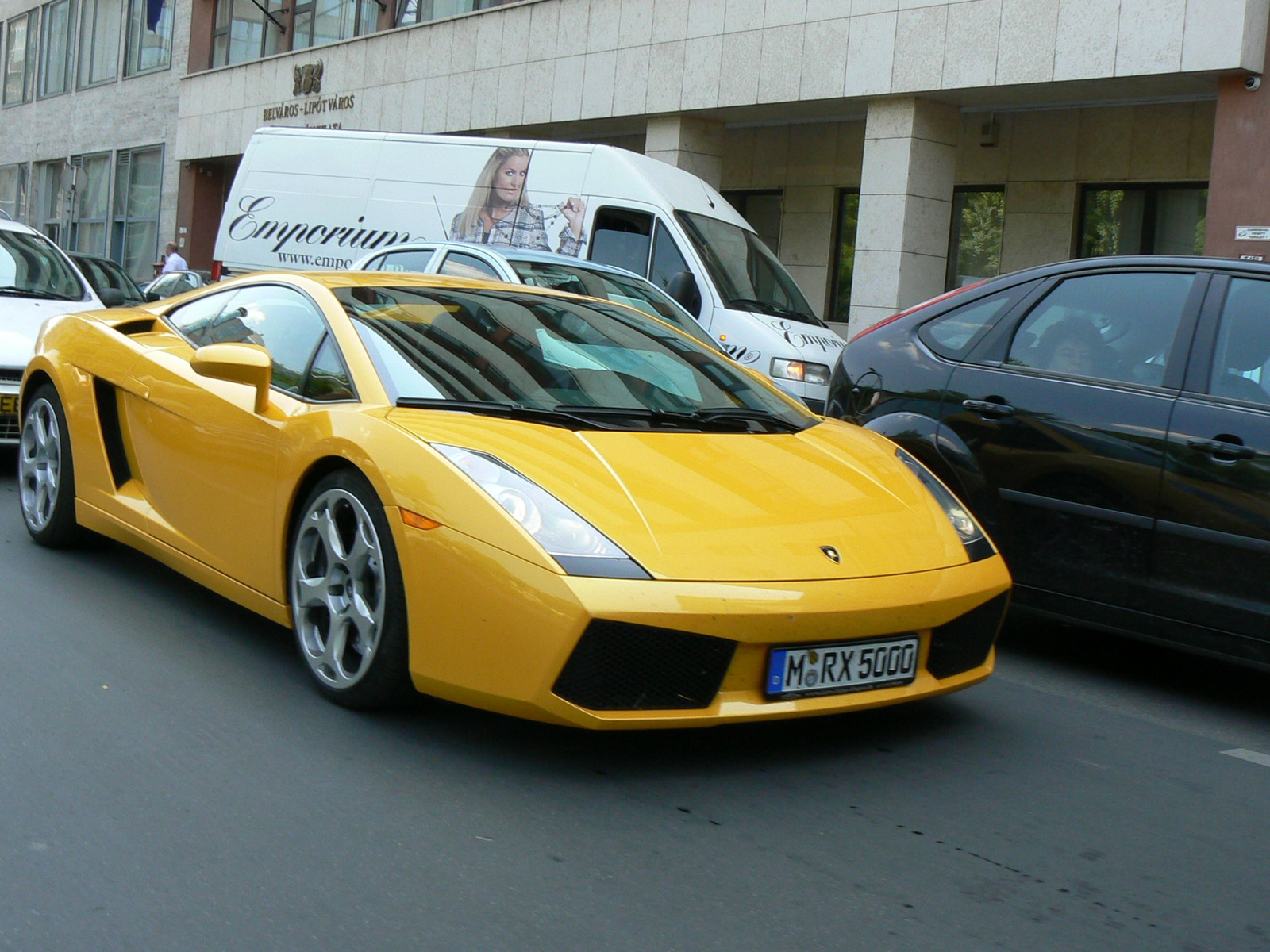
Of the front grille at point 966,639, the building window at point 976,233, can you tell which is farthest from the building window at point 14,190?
the front grille at point 966,639

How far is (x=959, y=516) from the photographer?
14.5ft

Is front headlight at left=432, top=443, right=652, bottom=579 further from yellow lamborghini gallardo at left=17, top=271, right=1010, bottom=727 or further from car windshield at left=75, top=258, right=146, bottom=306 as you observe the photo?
car windshield at left=75, top=258, right=146, bottom=306

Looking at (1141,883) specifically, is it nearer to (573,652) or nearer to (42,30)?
(573,652)

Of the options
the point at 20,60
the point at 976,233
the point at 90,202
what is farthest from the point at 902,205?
the point at 20,60

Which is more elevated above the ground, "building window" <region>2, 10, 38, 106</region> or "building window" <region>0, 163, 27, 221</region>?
"building window" <region>2, 10, 38, 106</region>

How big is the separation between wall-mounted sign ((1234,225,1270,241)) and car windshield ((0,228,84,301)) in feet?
33.6

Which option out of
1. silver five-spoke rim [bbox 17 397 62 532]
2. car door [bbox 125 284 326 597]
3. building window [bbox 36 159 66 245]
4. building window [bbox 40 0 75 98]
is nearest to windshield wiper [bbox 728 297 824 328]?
silver five-spoke rim [bbox 17 397 62 532]

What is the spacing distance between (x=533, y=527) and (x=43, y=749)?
1396 mm

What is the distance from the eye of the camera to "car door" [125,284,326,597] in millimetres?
4496

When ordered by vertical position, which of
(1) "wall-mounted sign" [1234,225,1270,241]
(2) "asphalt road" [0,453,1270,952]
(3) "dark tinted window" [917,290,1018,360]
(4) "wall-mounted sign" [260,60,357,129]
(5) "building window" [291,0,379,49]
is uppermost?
(5) "building window" [291,0,379,49]

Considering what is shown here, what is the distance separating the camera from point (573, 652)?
3.45 metres

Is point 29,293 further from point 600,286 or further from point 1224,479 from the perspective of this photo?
point 1224,479

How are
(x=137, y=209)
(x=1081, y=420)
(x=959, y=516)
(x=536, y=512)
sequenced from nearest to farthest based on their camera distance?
1. (x=536, y=512)
2. (x=959, y=516)
3. (x=1081, y=420)
4. (x=137, y=209)

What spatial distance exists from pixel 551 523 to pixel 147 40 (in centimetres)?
3664
